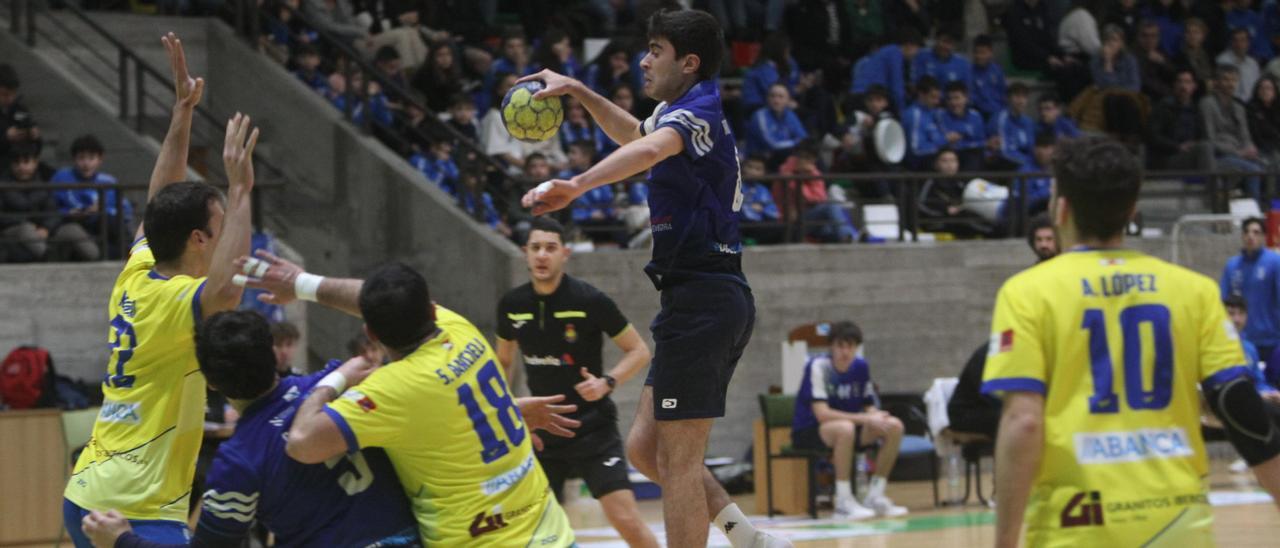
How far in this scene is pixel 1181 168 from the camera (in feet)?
63.4

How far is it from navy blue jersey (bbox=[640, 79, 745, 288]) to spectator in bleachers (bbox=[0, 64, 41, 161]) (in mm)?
9133

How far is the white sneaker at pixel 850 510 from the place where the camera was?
514 inches

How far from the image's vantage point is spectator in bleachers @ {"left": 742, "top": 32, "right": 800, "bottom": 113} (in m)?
17.6

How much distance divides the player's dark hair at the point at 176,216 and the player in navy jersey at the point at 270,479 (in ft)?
2.70

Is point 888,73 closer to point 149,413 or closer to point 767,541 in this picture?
point 767,541

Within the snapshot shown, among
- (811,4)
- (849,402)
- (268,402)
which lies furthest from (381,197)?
(268,402)

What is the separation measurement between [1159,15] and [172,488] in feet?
61.8

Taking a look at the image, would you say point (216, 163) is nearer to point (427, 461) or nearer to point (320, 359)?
point (320, 359)

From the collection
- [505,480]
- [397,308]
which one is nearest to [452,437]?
[505,480]

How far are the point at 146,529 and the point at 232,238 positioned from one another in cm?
102

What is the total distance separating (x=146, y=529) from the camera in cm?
547

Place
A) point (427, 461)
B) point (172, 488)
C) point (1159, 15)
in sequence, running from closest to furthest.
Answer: point (427, 461) < point (172, 488) < point (1159, 15)

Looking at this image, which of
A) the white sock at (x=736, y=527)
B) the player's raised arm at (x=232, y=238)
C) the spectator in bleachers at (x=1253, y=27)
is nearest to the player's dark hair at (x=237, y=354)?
the player's raised arm at (x=232, y=238)

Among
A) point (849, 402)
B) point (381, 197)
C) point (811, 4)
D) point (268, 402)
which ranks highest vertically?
point (811, 4)
